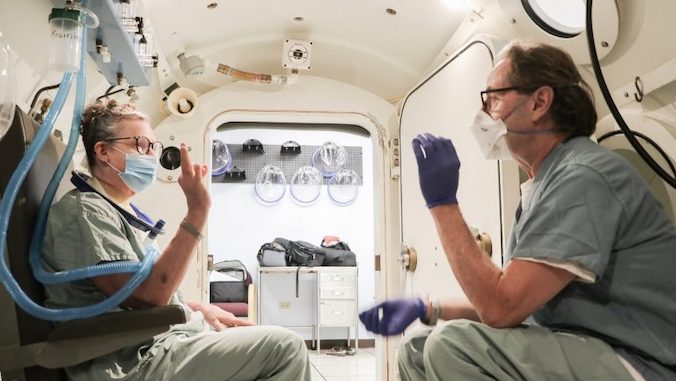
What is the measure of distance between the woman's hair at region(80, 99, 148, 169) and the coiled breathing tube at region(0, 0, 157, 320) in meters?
0.26

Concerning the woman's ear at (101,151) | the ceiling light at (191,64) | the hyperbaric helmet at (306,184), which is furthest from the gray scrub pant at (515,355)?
the hyperbaric helmet at (306,184)

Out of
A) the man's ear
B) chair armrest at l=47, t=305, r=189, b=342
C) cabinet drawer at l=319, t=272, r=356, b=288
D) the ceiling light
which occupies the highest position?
the ceiling light

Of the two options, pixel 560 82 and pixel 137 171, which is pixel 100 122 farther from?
pixel 560 82

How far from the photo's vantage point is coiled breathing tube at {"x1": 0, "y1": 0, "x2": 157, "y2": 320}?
1213 millimetres

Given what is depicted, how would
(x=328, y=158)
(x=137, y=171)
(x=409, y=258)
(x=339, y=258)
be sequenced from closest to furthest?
(x=137, y=171) → (x=409, y=258) → (x=339, y=258) → (x=328, y=158)

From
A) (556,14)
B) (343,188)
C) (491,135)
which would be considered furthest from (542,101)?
(343,188)

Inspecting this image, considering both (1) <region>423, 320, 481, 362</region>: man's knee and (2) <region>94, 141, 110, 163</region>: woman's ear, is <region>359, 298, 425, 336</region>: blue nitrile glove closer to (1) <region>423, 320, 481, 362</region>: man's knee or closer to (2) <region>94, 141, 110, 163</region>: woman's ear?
(1) <region>423, 320, 481, 362</region>: man's knee

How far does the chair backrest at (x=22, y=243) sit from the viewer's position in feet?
4.24

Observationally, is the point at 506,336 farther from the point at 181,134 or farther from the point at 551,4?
the point at 181,134

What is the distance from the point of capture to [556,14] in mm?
1984

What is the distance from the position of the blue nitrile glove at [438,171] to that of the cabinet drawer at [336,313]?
4375mm

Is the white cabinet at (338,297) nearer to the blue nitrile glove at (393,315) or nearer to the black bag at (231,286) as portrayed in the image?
the black bag at (231,286)

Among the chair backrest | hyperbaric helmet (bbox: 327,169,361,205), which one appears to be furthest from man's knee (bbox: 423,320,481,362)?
hyperbaric helmet (bbox: 327,169,361,205)

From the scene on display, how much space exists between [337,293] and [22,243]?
4525 millimetres
